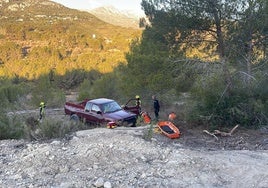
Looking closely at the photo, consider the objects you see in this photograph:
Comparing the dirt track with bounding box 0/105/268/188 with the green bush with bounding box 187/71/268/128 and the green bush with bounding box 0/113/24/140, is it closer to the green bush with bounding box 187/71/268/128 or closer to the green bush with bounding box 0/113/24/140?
the green bush with bounding box 0/113/24/140

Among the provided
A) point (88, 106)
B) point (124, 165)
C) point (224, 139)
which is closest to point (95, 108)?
point (88, 106)

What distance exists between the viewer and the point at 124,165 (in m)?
8.80

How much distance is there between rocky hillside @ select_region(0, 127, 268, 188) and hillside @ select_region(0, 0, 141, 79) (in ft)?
83.8

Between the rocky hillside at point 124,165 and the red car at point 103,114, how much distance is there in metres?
4.22

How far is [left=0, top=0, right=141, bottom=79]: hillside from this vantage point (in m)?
54.7

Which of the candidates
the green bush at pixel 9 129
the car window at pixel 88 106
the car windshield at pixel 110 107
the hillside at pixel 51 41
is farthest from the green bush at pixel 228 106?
the hillside at pixel 51 41

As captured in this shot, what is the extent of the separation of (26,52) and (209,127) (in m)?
58.1

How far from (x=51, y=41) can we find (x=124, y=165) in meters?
68.4

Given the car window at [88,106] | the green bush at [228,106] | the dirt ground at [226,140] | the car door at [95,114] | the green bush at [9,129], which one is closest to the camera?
the dirt ground at [226,140]

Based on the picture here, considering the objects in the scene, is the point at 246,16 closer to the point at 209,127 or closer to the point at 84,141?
the point at 209,127

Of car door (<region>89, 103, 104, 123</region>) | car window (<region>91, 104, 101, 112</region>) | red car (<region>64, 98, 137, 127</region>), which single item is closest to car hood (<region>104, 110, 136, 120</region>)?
red car (<region>64, 98, 137, 127</region>)

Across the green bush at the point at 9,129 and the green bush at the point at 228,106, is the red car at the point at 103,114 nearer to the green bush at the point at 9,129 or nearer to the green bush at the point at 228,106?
the green bush at the point at 228,106

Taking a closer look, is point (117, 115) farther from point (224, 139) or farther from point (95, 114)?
point (224, 139)

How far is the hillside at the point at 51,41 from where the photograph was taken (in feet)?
180
